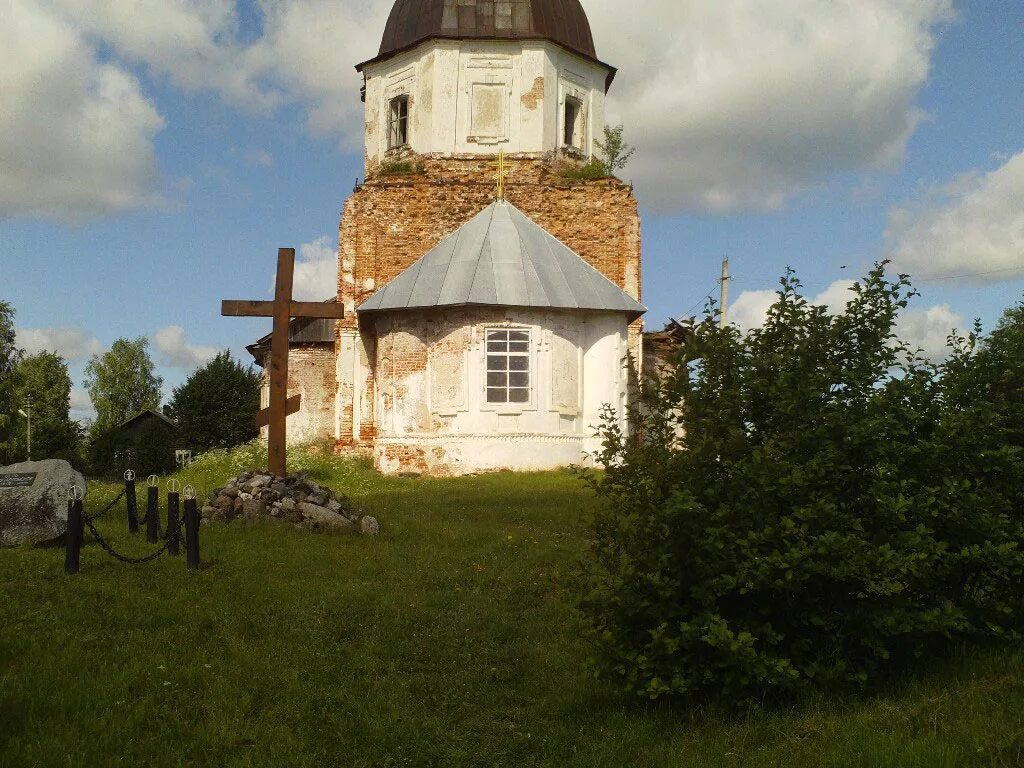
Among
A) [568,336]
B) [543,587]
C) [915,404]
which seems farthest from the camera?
[568,336]

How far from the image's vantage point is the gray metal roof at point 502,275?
69.8 ft

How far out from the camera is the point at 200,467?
24047 millimetres

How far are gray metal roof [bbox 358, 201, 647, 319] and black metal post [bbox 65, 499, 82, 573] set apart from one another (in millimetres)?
12707

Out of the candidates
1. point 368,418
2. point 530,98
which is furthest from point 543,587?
point 530,98

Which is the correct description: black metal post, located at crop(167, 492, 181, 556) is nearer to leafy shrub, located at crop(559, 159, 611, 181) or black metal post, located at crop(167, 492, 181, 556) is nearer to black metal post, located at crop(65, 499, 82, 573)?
black metal post, located at crop(65, 499, 82, 573)

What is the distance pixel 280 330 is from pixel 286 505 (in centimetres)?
275

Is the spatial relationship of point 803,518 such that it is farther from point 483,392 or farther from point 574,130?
point 574,130

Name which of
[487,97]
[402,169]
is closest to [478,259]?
[402,169]

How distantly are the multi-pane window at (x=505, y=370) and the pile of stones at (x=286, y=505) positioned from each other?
8237mm

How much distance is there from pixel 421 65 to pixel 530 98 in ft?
9.76

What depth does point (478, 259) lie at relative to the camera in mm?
22047

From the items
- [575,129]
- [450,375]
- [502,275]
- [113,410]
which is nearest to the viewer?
[450,375]

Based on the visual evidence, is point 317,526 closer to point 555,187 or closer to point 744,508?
point 744,508

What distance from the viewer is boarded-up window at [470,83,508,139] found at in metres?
25.0
